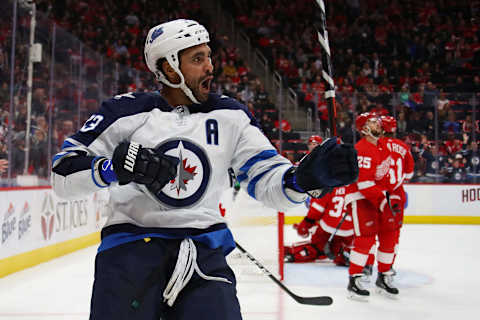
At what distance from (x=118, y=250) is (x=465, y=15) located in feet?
49.3

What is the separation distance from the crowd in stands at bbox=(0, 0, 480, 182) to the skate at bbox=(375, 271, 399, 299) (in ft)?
12.1

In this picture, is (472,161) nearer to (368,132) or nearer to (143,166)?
(368,132)

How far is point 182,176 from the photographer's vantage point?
1405 millimetres

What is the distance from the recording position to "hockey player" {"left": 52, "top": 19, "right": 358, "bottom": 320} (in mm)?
1269

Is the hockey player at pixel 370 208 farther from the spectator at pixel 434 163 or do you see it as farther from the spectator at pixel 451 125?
the spectator at pixel 451 125

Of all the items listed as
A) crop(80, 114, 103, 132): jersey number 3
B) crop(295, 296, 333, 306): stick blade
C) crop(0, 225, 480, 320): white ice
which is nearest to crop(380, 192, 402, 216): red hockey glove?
crop(0, 225, 480, 320): white ice

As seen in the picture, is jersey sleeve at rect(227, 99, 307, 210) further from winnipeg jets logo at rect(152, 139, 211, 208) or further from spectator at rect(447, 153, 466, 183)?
spectator at rect(447, 153, 466, 183)

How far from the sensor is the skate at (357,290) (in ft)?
12.6

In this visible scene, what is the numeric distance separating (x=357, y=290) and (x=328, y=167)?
9.34 feet

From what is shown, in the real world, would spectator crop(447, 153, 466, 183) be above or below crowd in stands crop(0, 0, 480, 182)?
below

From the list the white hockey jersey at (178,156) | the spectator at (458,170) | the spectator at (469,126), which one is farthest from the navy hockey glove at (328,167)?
the spectator at (469,126)

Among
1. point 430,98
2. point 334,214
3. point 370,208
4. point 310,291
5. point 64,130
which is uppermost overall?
point 430,98

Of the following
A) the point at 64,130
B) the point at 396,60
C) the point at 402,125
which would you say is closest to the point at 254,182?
the point at 64,130

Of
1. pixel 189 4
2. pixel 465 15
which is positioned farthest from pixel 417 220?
pixel 189 4
